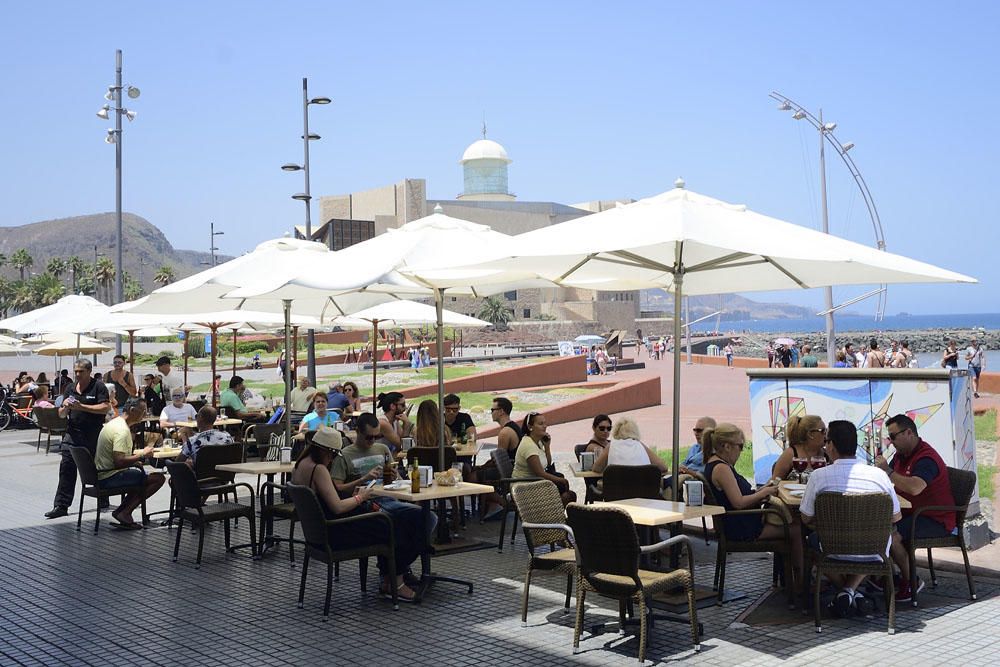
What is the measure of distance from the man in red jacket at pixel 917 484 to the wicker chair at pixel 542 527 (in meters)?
2.19

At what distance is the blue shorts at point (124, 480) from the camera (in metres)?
9.66

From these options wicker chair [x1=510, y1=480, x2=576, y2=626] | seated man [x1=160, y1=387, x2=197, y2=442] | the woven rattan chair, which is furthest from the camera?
seated man [x1=160, y1=387, x2=197, y2=442]

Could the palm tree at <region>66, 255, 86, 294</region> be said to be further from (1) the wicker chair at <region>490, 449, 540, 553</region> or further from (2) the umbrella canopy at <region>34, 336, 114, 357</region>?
(1) the wicker chair at <region>490, 449, 540, 553</region>

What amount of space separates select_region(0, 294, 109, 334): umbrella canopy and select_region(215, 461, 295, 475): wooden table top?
8.55 meters

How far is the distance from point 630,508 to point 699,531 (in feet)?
8.77

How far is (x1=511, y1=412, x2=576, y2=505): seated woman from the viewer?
8453 mm

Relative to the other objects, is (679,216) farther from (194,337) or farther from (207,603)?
(194,337)

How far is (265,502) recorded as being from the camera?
9.30m

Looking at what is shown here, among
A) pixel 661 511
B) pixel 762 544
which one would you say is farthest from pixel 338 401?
pixel 762 544

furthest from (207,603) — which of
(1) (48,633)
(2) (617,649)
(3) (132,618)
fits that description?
(2) (617,649)

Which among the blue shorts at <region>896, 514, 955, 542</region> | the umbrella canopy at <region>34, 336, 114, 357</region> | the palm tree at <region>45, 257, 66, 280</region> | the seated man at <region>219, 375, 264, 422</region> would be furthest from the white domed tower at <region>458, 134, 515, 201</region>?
the blue shorts at <region>896, 514, 955, 542</region>

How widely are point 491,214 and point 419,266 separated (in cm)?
9507

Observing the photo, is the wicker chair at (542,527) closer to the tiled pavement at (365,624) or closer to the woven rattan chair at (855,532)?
the tiled pavement at (365,624)

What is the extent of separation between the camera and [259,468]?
8727 millimetres
